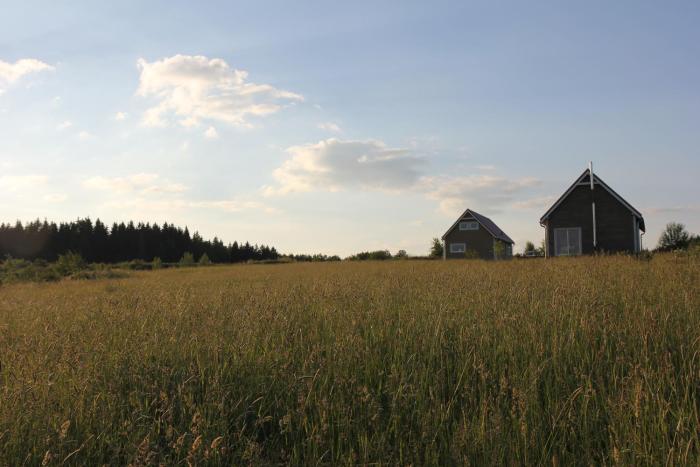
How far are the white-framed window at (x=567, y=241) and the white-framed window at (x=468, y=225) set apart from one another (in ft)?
56.2

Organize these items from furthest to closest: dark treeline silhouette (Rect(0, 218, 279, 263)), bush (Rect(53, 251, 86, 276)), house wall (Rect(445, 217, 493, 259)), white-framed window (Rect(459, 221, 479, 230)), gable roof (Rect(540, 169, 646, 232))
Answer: dark treeline silhouette (Rect(0, 218, 279, 263)) → white-framed window (Rect(459, 221, 479, 230)) → house wall (Rect(445, 217, 493, 259)) → bush (Rect(53, 251, 86, 276)) → gable roof (Rect(540, 169, 646, 232))

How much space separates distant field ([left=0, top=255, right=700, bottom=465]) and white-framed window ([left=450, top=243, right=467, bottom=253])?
40.0 metres

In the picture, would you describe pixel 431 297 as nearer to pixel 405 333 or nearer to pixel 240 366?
pixel 405 333

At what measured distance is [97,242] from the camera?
85562 mm

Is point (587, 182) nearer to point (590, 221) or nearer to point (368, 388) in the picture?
point (590, 221)

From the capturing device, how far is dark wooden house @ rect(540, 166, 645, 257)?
87.6ft

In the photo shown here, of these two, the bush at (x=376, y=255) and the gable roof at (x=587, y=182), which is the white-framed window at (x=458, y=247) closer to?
the bush at (x=376, y=255)

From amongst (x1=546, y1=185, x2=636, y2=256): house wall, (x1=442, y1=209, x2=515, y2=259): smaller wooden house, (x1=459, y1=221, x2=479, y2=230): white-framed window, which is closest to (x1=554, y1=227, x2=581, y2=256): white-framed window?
(x1=546, y1=185, x2=636, y2=256): house wall

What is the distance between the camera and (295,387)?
327 cm

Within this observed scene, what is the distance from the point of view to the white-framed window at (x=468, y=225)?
45.2m

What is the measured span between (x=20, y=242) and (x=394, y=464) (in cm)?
10608

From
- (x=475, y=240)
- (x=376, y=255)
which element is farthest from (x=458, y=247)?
(x=376, y=255)

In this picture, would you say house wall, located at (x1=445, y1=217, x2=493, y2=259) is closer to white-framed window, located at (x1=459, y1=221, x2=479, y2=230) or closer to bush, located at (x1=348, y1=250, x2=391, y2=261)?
white-framed window, located at (x1=459, y1=221, x2=479, y2=230)

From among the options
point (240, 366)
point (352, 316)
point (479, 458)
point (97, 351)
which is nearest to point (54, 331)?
point (97, 351)
